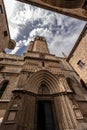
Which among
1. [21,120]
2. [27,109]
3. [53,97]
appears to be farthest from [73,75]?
[21,120]

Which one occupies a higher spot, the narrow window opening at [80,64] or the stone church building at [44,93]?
the narrow window opening at [80,64]

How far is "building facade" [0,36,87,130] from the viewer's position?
646cm

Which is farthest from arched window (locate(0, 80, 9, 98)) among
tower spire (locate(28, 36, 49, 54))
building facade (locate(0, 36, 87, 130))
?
tower spire (locate(28, 36, 49, 54))

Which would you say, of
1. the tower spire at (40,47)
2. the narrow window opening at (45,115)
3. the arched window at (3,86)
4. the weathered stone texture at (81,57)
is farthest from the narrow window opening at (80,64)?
the arched window at (3,86)

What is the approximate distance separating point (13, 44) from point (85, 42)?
10.5 m

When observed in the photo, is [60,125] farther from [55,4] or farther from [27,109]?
[55,4]

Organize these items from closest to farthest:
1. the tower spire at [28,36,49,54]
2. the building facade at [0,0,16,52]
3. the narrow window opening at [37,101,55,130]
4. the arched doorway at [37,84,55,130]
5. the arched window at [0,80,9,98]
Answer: the narrow window opening at [37,101,55,130]
the arched doorway at [37,84,55,130]
the arched window at [0,80,9,98]
the building facade at [0,0,16,52]
the tower spire at [28,36,49,54]

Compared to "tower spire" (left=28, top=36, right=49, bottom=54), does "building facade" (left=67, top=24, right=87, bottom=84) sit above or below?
below

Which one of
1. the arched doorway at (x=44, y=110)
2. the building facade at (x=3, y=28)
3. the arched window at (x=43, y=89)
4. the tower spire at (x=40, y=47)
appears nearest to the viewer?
the arched doorway at (x=44, y=110)

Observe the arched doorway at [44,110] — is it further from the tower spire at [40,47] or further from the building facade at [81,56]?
the tower spire at [40,47]

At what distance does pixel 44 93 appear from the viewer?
28.8 ft

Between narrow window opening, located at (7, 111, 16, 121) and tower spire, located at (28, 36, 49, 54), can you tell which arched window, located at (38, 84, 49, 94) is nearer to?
narrow window opening, located at (7, 111, 16, 121)

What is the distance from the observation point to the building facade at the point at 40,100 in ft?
21.2

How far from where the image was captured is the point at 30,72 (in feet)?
30.4
